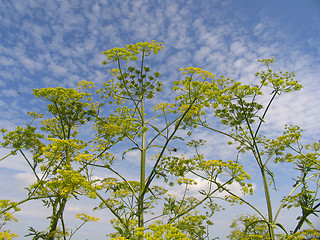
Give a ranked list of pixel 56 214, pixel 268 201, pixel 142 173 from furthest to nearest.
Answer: pixel 142 173
pixel 268 201
pixel 56 214

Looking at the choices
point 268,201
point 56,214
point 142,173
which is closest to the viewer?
point 56,214

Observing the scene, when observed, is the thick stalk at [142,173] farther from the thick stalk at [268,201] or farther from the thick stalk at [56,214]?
the thick stalk at [268,201]

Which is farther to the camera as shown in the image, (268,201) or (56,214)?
(268,201)

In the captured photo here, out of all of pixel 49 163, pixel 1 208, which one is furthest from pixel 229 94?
pixel 1 208

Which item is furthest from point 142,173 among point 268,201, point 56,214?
point 268,201

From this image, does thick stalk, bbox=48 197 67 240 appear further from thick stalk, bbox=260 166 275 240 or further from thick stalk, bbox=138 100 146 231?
A: thick stalk, bbox=260 166 275 240

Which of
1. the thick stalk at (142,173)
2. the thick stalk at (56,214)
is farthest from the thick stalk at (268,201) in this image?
the thick stalk at (56,214)

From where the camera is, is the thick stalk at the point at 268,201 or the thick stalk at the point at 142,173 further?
the thick stalk at the point at 268,201

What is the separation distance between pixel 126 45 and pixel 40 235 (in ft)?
24.3

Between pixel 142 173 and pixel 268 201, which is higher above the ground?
pixel 142 173

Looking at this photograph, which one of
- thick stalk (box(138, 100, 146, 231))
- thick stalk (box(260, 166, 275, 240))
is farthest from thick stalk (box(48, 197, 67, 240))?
thick stalk (box(260, 166, 275, 240))

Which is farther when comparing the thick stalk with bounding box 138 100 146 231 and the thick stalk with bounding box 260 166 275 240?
the thick stalk with bounding box 260 166 275 240

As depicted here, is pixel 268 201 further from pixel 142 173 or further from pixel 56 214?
pixel 56 214

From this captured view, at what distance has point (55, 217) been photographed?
293 inches
